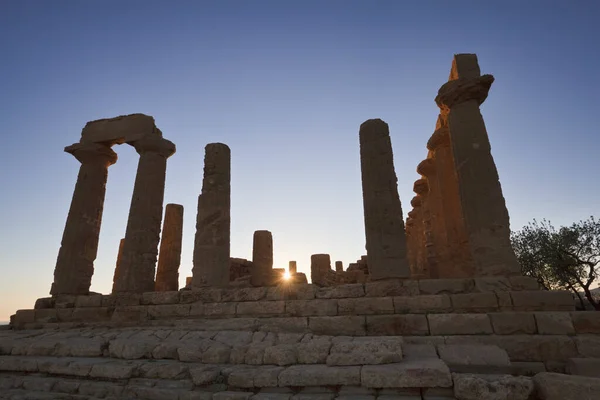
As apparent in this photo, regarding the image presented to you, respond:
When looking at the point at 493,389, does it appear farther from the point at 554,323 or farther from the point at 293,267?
the point at 293,267

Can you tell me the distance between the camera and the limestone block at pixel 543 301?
694 centimetres

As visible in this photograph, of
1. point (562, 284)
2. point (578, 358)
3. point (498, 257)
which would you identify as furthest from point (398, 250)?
point (562, 284)

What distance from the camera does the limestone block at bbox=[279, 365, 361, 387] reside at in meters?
4.85

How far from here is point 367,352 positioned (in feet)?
17.6

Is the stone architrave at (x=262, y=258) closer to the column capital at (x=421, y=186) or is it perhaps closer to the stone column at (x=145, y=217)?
the stone column at (x=145, y=217)

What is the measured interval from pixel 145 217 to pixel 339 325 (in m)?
7.82

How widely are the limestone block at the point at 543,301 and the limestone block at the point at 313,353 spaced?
Answer: 172 inches

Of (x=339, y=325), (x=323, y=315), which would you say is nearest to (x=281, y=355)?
(x=339, y=325)

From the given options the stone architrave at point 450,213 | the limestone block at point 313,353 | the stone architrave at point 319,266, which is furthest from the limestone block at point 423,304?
the stone architrave at point 319,266

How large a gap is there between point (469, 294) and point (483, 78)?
6031mm

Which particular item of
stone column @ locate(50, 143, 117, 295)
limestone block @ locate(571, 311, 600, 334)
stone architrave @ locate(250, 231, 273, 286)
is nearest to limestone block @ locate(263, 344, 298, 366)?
limestone block @ locate(571, 311, 600, 334)

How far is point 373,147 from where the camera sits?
9828 millimetres

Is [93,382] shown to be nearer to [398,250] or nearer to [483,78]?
[398,250]

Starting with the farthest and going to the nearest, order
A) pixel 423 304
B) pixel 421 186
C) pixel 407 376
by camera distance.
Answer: pixel 421 186, pixel 423 304, pixel 407 376
